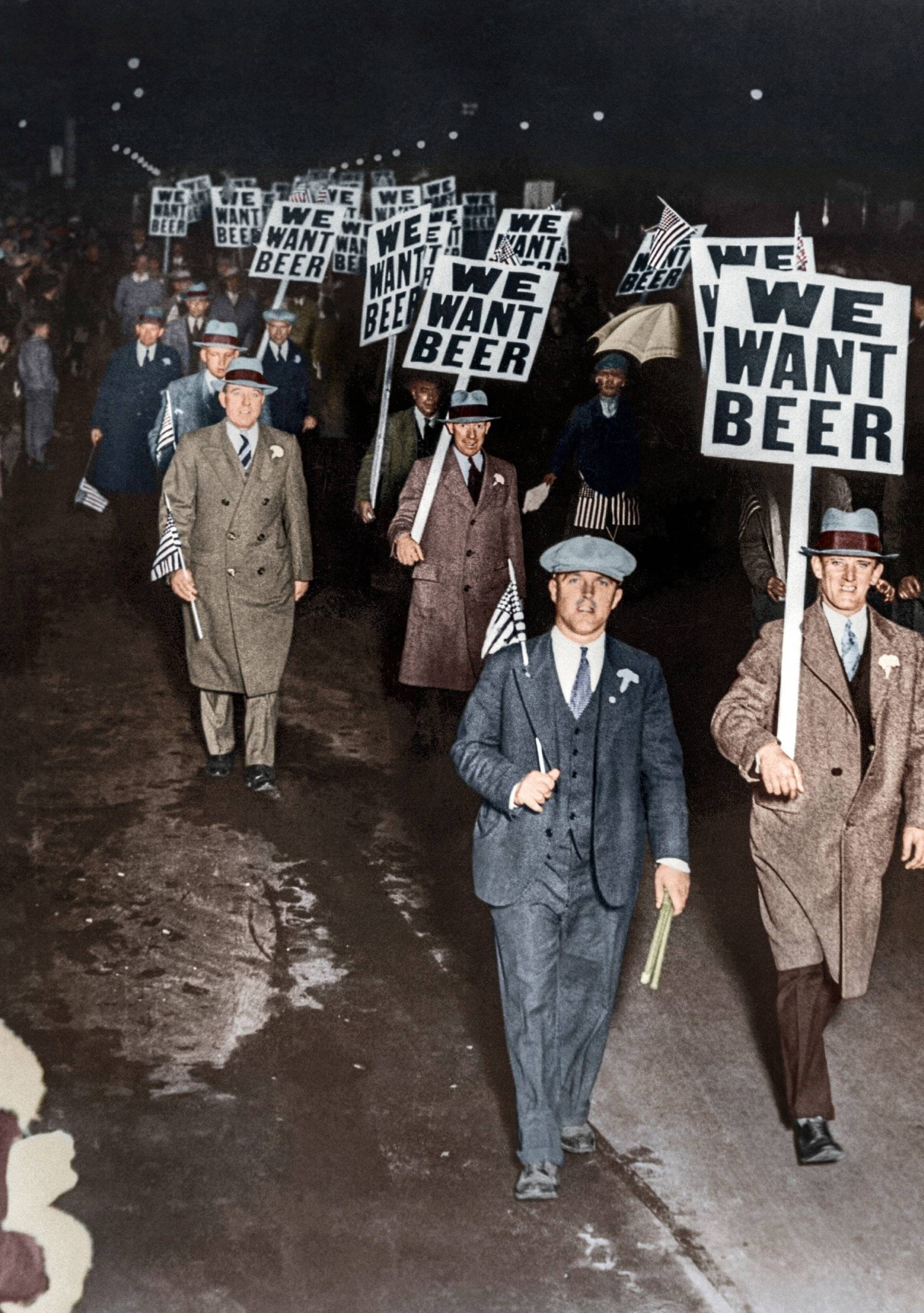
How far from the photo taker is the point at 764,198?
22.5 ft

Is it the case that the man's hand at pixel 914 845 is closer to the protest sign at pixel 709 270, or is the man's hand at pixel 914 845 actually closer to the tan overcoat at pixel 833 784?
the tan overcoat at pixel 833 784

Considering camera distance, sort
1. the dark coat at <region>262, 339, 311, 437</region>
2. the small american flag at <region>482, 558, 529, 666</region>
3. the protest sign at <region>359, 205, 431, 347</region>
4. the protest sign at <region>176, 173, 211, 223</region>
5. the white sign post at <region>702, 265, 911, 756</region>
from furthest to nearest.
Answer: the dark coat at <region>262, 339, 311, 437</region> < the protest sign at <region>176, 173, 211, 223</region> < the protest sign at <region>359, 205, 431, 347</region> < the small american flag at <region>482, 558, 529, 666</region> < the white sign post at <region>702, 265, 911, 756</region>

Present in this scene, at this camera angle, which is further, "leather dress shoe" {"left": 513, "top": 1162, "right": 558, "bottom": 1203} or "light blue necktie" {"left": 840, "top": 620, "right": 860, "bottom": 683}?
"light blue necktie" {"left": 840, "top": 620, "right": 860, "bottom": 683}

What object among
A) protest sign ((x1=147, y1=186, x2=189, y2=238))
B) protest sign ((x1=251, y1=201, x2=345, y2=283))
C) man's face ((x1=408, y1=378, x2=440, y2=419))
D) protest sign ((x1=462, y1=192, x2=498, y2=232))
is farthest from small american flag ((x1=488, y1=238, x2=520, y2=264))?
protest sign ((x1=147, y1=186, x2=189, y2=238))

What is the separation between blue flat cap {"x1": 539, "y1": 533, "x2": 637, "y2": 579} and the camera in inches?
171

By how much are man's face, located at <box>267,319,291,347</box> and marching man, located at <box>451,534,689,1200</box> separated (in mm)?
5583

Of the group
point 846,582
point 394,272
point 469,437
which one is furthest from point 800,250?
point 394,272

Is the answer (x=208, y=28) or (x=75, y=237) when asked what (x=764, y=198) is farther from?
(x=75, y=237)

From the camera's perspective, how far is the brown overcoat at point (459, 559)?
647cm

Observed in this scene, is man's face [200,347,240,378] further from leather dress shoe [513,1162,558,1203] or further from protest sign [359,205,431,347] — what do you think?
leather dress shoe [513,1162,558,1203]

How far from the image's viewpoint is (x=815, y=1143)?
4.57m

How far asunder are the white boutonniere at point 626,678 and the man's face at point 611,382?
2.76 meters

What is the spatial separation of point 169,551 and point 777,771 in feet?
9.25

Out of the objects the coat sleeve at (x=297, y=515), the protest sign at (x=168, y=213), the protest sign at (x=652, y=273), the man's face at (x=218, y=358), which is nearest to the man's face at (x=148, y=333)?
the protest sign at (x=168, y=213)
